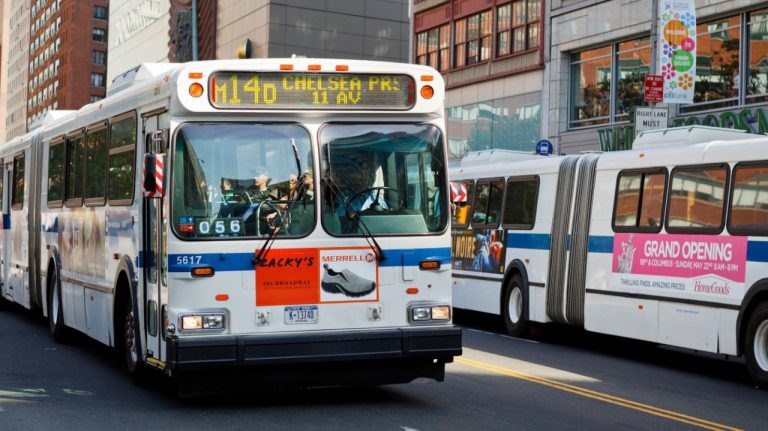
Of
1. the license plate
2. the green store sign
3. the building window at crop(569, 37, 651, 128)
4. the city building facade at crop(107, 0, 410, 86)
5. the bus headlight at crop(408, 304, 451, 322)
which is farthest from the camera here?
the city building facade at crop(107, 0, 410, 86)

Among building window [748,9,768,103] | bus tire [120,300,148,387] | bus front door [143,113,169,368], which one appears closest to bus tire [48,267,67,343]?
bus tire [120,300,148,387]

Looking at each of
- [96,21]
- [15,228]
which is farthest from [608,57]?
[96,21]

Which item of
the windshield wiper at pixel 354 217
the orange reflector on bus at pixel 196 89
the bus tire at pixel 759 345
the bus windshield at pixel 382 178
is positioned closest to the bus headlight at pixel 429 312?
the windshield wiper at pixel 354 217

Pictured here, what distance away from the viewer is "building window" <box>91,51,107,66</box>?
142m

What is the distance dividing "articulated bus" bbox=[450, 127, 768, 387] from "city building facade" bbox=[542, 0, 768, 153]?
581cm

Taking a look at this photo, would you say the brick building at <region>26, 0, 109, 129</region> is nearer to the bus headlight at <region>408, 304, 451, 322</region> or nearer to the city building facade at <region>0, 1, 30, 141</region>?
the city building facade at <region>0, 1, 30, 141</region>

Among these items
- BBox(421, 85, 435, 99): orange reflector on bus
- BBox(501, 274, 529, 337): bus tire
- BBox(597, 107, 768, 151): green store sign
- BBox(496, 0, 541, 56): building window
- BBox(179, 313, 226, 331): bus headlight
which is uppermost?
BBox(496, 0, 541, 56): building window

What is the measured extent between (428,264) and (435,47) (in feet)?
114

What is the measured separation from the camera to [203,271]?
10.5 meters

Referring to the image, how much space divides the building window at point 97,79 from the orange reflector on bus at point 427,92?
5296 inches

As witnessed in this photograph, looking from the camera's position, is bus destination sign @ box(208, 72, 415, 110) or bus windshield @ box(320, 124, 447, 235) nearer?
bus destination sign @ box(208, 72, 415, 110)

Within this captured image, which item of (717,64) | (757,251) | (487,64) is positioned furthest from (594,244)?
(487,64)

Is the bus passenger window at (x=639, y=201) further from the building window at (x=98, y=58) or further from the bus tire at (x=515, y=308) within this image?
the building window at (x=98, y=58)

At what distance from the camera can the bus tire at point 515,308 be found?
19.9 meters
